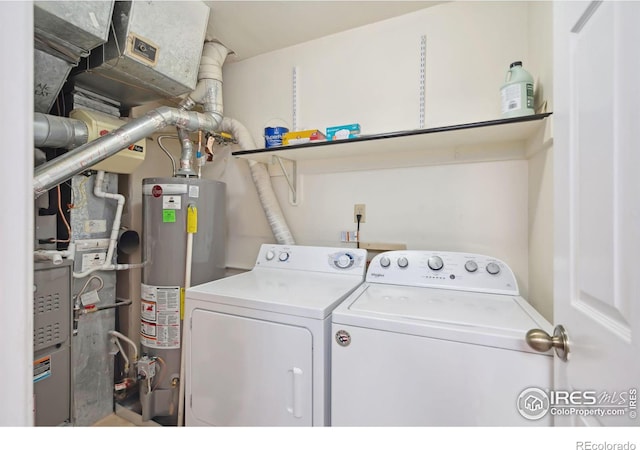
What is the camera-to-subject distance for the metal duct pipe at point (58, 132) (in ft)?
4.41

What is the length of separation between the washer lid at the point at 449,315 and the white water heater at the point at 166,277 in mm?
1159

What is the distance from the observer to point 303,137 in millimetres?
1681

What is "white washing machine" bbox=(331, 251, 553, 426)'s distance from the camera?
2.66 ft

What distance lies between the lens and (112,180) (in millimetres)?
1936

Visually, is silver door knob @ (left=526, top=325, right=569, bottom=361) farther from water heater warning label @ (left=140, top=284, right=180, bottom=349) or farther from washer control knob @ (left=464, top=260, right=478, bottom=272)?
water heater warning label @ (left=140, top=284, right=180, bottom=349)

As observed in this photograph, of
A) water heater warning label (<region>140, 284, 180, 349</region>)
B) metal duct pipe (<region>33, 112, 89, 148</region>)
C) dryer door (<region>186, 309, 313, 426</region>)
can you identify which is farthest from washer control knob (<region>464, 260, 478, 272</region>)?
metal duct pipe (<region>33, 112, 89, 148</region>)

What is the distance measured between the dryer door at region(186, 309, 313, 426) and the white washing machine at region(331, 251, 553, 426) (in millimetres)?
132

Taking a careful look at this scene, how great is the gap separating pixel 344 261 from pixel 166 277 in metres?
1.13

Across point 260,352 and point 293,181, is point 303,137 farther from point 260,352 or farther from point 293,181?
point 260,352

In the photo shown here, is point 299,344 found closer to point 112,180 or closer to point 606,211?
point 606,211

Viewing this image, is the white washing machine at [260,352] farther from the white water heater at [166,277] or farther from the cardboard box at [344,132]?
the cardboard box at [344,132]
